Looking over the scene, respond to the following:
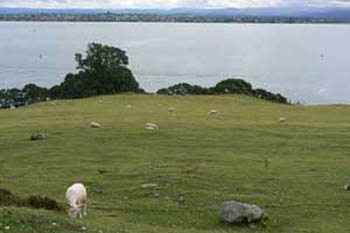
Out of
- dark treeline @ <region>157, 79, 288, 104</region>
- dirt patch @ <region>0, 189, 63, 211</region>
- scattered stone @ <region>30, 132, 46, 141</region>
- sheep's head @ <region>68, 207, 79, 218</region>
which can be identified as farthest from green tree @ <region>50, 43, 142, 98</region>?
sheep's head @ <region>68, 207, 79, 218</region>

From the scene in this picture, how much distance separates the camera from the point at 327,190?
94.4ft

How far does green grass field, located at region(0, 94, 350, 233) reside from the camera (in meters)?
23.4

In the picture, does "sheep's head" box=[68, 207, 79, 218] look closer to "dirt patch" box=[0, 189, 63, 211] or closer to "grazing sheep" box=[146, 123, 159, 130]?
"dirt patch" box=[0, 189, 63, 211]

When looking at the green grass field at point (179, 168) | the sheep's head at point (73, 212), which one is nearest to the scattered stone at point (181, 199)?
the green grass field at point (179, 168)

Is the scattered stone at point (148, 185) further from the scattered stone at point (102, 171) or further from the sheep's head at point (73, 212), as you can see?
the sheep's head at point (73, 212)

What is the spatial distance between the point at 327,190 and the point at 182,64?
544 ft

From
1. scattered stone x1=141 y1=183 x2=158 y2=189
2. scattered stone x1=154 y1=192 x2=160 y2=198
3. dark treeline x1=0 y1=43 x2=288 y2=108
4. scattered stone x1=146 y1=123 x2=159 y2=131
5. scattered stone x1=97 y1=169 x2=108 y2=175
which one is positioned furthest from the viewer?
dark treeline x1=0 y1=43 x2=288 y2=108

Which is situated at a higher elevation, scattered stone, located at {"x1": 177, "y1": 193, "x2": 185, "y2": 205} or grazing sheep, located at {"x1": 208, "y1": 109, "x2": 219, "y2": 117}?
scattered stone, located at {"x1": 177, "y1": 193, "x2": 185, "y2": 205}

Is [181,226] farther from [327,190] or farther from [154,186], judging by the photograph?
[327,190]

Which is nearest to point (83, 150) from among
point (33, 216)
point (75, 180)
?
point (75, 180)

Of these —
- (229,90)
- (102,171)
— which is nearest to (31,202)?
(102,171)

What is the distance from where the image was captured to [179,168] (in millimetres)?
32844

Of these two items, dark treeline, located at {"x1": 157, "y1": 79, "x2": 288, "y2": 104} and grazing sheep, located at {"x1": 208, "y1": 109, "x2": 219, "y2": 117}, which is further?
dark treeline, located at {"x1": 157, "y1": 79, "x2": 288, "y2": 104}

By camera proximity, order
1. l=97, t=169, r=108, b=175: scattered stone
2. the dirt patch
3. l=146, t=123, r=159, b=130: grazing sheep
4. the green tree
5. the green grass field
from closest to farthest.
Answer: the dirt patch
the green grass field
l=97, t=169, r=108, b=175: scattered stone
l=146, t=123, r=159, b=130: grazing sheep
the green tree
